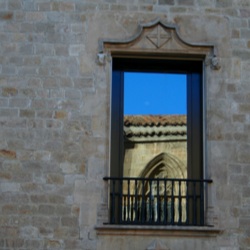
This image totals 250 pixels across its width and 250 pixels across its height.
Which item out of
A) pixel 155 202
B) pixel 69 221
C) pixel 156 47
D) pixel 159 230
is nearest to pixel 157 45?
pixel 156 47

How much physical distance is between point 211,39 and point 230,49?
315 mm

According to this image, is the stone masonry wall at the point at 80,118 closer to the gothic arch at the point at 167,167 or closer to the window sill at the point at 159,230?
the window sill at the point at 159,230

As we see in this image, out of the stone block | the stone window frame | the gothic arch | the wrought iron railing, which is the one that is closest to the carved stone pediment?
the stone window frame

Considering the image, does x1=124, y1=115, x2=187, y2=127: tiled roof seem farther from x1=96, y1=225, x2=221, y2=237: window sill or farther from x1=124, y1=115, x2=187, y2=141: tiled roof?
x1=96, y1=225, x2=221, y2=237: window sill

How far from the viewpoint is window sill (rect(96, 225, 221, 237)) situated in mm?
10539

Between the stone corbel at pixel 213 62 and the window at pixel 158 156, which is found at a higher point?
the stone corbel at pixel 213 62

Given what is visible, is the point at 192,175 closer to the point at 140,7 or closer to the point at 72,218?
the point at 72,218

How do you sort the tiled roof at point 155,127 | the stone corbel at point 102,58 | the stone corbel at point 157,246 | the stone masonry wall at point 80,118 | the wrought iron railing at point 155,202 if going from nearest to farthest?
the stone corbel at point 157,246 → the stone masonry wall at point 80,118 → the wrought iron railing at point 155,202 → the stone corbel at point 102,58 → the tiled roof at point 155,127

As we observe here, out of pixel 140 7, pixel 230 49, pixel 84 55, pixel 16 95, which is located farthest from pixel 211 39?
pixel 16 95

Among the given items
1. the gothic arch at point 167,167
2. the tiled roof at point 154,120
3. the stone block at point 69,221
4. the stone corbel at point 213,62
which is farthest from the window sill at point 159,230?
the stone corbel at point 213,62

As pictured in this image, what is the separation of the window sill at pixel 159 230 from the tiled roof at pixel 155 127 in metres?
1.44

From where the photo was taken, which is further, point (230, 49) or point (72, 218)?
point (230, 49)

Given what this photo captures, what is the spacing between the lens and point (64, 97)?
11.0 meters

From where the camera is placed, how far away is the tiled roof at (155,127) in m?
11.4
